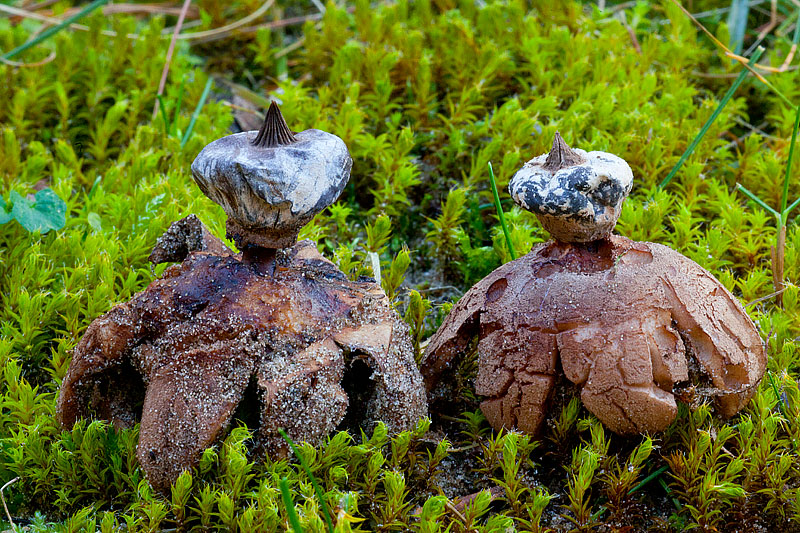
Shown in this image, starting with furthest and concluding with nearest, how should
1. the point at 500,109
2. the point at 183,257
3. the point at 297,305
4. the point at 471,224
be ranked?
1. the point at 500,109
2. the point at 471,224
3. the point at 183,257
4. the point at 297,305

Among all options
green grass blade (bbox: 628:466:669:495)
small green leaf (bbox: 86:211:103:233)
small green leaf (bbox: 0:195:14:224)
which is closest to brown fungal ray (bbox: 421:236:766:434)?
green grass blade (bbox: 628:466:669:495)

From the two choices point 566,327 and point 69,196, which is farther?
point 69,196

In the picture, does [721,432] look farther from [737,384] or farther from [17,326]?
[17,326]

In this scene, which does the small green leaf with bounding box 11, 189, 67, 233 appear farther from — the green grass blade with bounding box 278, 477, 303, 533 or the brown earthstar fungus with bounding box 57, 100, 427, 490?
the green grass blade with bounding box 278, 477, 303, 533

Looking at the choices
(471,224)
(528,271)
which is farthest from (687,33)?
(528,271)

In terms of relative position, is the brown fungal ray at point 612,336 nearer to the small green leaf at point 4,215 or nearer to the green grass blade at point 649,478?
the green grass blade at point 649,478

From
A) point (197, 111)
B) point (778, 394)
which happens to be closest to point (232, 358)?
point (778, 394)

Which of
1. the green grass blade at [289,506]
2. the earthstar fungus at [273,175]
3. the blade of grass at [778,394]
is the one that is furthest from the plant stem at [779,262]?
the green grass blade at [289,506]
